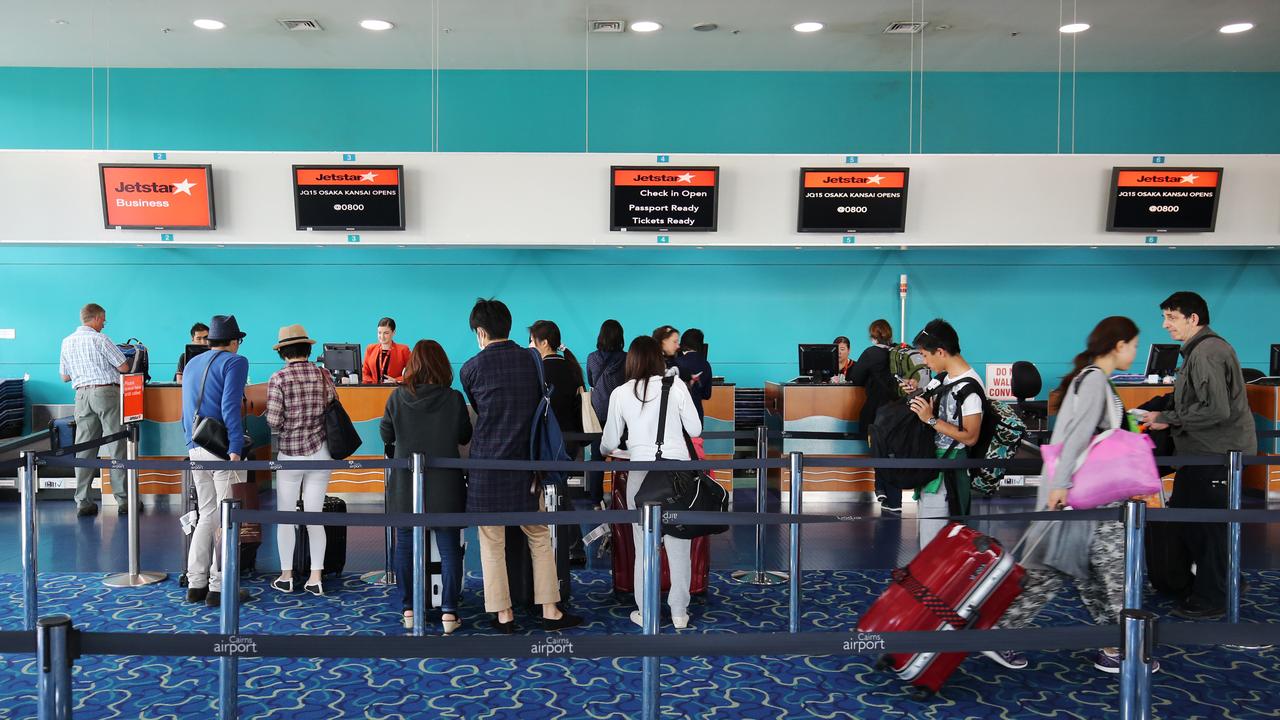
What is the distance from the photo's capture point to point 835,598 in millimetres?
5047

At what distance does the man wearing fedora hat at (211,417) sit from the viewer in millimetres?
4992

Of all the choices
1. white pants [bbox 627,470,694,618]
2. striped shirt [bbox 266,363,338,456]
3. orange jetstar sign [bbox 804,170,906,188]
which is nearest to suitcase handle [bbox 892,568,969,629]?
white pants [bbox 627,470,694,618]

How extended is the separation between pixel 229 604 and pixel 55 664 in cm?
103

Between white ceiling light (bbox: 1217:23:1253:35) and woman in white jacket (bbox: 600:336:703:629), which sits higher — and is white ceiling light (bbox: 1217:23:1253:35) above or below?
above

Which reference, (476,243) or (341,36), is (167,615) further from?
(341,36)

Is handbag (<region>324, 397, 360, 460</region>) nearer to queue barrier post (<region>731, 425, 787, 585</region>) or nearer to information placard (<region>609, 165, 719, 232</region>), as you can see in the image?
queue barrier post (<region>731, 425, 787, 585</region>)

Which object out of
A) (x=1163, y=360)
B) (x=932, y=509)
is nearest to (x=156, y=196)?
(x=932, y=509)

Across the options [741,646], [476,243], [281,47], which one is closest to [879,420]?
[741,646]

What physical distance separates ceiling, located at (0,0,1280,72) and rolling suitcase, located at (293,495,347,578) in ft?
14.9

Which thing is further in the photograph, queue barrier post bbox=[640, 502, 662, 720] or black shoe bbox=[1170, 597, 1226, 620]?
black shoe bbox=[1170, 597, 1226, 620]

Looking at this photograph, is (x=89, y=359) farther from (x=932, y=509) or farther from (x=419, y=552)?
(x=932, y=509)

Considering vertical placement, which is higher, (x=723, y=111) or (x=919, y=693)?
(x=723, y=111)

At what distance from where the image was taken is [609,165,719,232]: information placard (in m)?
7.02

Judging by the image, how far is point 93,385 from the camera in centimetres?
771
